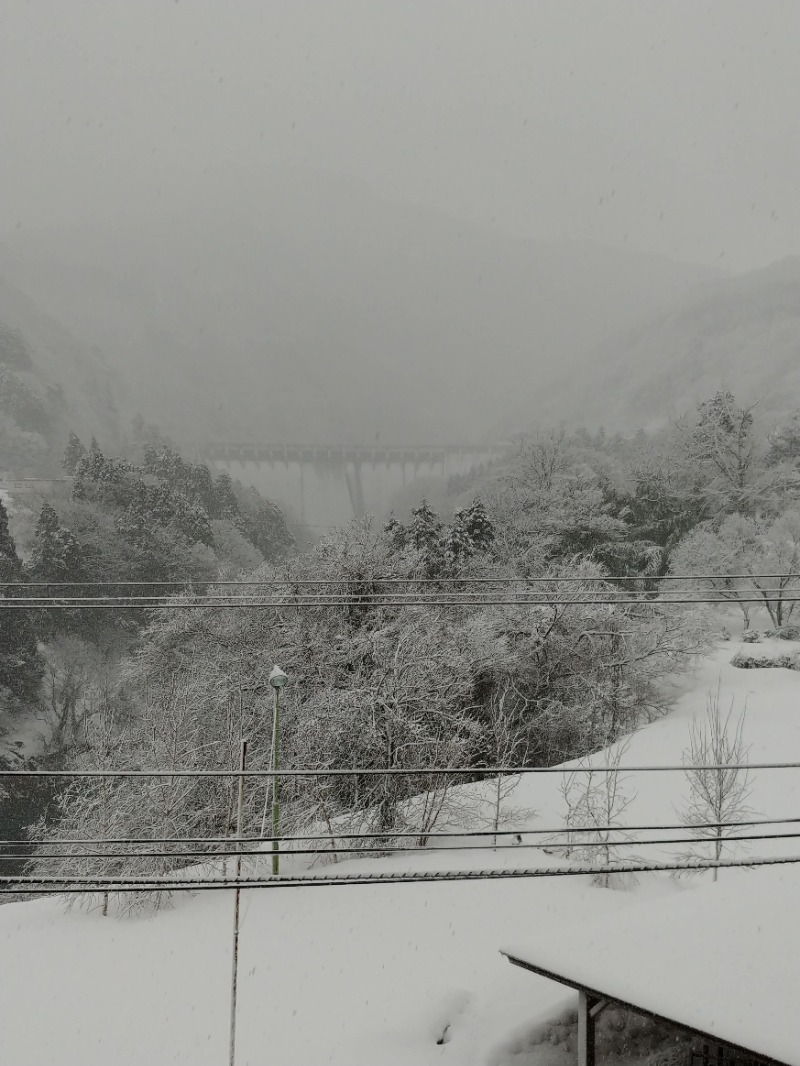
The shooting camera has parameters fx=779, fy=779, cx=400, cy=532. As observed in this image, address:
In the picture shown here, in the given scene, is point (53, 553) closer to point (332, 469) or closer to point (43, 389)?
point (43, 389)

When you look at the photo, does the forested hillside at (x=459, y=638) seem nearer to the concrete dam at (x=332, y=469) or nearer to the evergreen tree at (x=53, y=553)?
the evergreen tree at (x=53, y=553)

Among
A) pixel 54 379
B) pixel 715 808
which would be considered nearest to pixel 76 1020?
pixel 715 808

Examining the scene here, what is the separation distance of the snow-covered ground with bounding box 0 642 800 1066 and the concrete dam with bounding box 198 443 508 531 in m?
78.2

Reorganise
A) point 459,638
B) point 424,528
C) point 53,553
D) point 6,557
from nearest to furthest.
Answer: point 459,638, point 424,528, point 6,557, point 53,553

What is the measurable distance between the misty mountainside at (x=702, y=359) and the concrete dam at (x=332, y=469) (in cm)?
1516

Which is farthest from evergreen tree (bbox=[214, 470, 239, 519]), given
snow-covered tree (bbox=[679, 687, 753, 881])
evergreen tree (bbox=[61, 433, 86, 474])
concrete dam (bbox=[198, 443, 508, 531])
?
snow-covered tree (bbox=[679, 687, 753, 881])

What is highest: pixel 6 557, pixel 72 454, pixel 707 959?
pixel 72 454

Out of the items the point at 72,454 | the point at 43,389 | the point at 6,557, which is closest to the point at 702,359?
the point at 72,454

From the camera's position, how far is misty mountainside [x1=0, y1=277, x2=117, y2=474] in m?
69.9

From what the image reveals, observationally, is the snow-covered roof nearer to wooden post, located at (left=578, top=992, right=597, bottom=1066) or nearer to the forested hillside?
wooden post, located at (left=578, top=992, right=597, bottom=1066)

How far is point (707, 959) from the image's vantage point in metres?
6.28

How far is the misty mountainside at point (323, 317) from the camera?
4584 inches

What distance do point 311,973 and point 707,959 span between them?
8722 mm

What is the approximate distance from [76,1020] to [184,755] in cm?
987
